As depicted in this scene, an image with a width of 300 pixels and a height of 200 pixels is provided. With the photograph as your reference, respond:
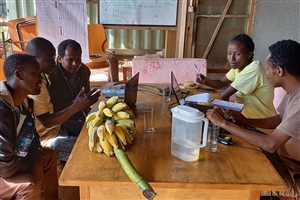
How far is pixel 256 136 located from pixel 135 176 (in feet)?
2.17

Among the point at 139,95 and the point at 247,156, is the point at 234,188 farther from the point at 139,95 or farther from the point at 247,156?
the point at 139,95

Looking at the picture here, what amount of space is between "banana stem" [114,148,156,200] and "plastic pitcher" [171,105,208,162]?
240 mm

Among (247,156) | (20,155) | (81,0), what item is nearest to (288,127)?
(247,156)

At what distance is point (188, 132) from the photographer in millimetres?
1275

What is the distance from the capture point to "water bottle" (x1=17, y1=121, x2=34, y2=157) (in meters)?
1.58

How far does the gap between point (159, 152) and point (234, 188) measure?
14.7 inches

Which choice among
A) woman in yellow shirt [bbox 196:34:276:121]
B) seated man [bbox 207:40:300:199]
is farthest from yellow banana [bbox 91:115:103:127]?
woman in yellow shirt [bbox 196:34:276:121]

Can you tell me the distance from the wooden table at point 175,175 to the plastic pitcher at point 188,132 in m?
0.04

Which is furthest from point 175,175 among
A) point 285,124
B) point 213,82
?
point 213,82

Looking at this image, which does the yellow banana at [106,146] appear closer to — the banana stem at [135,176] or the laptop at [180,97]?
the banana stem at [135,176]

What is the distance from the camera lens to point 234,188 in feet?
3.83

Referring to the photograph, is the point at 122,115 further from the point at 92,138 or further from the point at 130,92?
the point at 130,92

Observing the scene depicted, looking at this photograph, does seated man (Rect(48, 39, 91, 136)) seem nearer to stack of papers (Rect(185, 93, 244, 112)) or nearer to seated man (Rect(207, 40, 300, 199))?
stack of papers (Rect(185, 93, 244, 112))

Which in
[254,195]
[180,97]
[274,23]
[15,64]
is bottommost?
[254,195]
